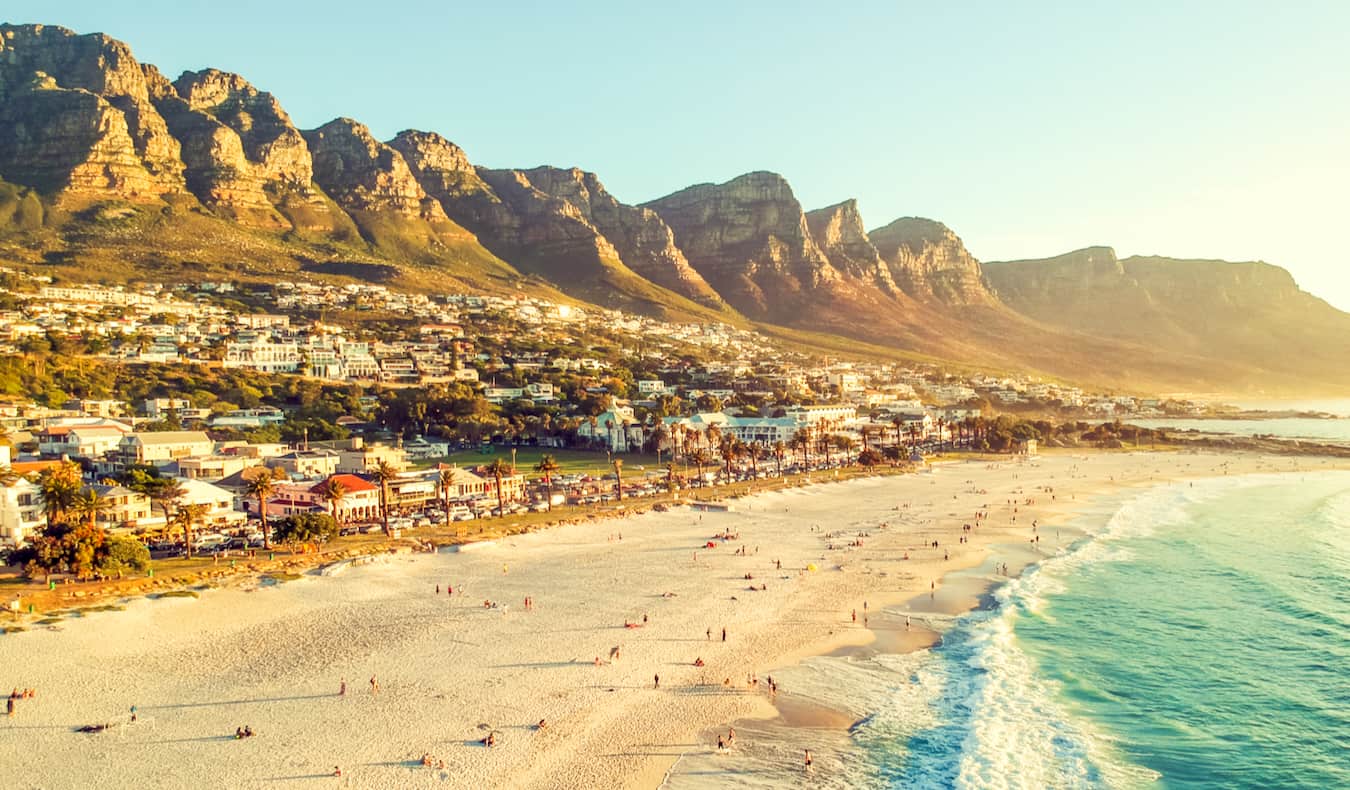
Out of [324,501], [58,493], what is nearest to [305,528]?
[324,501]

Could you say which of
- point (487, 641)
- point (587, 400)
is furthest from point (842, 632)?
point (587, 400)

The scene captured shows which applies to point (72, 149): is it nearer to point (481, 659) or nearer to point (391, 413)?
point (391, 413)

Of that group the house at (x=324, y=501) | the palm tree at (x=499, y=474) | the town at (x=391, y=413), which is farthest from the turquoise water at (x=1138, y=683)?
the house at (x=324, y=501)

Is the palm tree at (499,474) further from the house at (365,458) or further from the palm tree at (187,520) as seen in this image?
the palm tree at (187,520)

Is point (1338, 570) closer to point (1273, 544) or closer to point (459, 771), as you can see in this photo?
point (1273, 544)

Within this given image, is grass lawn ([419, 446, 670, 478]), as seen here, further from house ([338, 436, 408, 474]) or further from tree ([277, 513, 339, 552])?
tree ([277, 513, 339, 552])

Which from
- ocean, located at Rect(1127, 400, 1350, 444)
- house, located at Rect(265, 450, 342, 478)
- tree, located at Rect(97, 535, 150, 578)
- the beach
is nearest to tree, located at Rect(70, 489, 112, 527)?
tree, located at Rect(97, 535, 150, 578)
